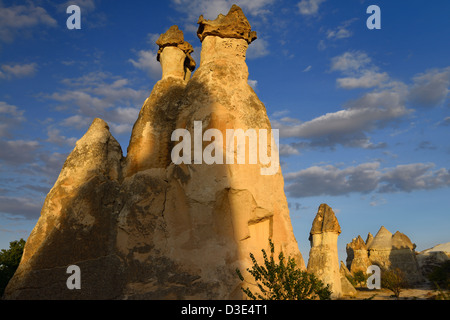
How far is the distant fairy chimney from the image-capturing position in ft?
47.7

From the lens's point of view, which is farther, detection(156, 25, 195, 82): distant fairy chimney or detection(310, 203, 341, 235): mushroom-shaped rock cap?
detection(310, 203, 341, 235): mushroom-shaped rock cap

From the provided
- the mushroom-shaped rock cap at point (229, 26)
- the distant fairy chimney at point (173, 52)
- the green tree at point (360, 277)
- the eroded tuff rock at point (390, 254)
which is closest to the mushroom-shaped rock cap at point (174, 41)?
the distant fairy chimney at point (173, 52)

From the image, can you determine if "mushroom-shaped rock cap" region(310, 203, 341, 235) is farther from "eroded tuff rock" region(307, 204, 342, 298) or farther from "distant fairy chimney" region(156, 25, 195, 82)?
"distant fairy chimney" region(156, 25, 195, 82)

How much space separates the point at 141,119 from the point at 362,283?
35741 millimetres

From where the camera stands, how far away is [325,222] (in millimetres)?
26516

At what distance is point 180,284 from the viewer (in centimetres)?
989

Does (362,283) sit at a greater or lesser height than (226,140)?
lesser

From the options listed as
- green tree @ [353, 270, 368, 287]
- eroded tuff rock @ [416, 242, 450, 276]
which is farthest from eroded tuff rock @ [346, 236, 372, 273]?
eroded tuff rock @ [416, 242, 450, 276]

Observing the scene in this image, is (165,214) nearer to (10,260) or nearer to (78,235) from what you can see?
(78,235)

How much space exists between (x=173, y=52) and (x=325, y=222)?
17242mm
